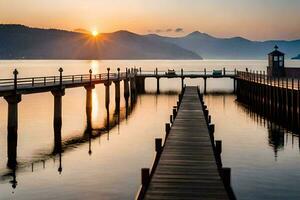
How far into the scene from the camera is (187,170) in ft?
59.3

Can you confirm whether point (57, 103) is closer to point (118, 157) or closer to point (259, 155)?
point (118, 157)

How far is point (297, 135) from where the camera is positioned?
39.9 meters

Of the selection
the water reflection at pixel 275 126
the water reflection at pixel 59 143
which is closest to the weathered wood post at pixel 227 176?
the water reflection at pixel 59 143

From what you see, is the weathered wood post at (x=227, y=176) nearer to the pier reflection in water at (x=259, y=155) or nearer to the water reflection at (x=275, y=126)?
the pier reflection in water at (x=259, y=155)

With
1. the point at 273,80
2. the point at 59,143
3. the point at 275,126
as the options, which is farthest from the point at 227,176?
the point at 273,80

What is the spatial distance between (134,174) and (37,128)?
23.2 m

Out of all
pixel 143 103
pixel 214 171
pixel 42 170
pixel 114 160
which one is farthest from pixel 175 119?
pixel 143 103

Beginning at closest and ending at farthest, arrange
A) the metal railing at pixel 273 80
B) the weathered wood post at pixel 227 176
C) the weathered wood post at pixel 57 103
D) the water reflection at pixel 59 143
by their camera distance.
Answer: the weathered wood post at pixel 227 176 → the water reflection at pixel 59 143 → the weathered wood post at pixel 57 103 → the metal railing at pixel 273 80

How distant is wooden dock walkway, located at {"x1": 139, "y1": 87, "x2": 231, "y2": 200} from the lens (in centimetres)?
1512

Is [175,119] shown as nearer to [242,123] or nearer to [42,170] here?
[42,170]

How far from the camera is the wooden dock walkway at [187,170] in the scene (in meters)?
15.1

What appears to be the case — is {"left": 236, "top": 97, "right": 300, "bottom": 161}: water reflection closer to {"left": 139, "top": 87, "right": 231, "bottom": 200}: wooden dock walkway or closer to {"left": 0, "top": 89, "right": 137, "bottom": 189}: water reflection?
{"left": 139, "top": 87, "right": 231, "bottom": 200}: wooden dock walkway

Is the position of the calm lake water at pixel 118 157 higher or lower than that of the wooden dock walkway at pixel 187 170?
lower

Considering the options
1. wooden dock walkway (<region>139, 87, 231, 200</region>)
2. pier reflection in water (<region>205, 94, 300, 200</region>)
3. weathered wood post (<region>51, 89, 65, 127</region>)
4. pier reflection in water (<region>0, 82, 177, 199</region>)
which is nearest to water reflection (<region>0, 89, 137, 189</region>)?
pier reflection in water (<region>0, 82, 177, 199</region>)
